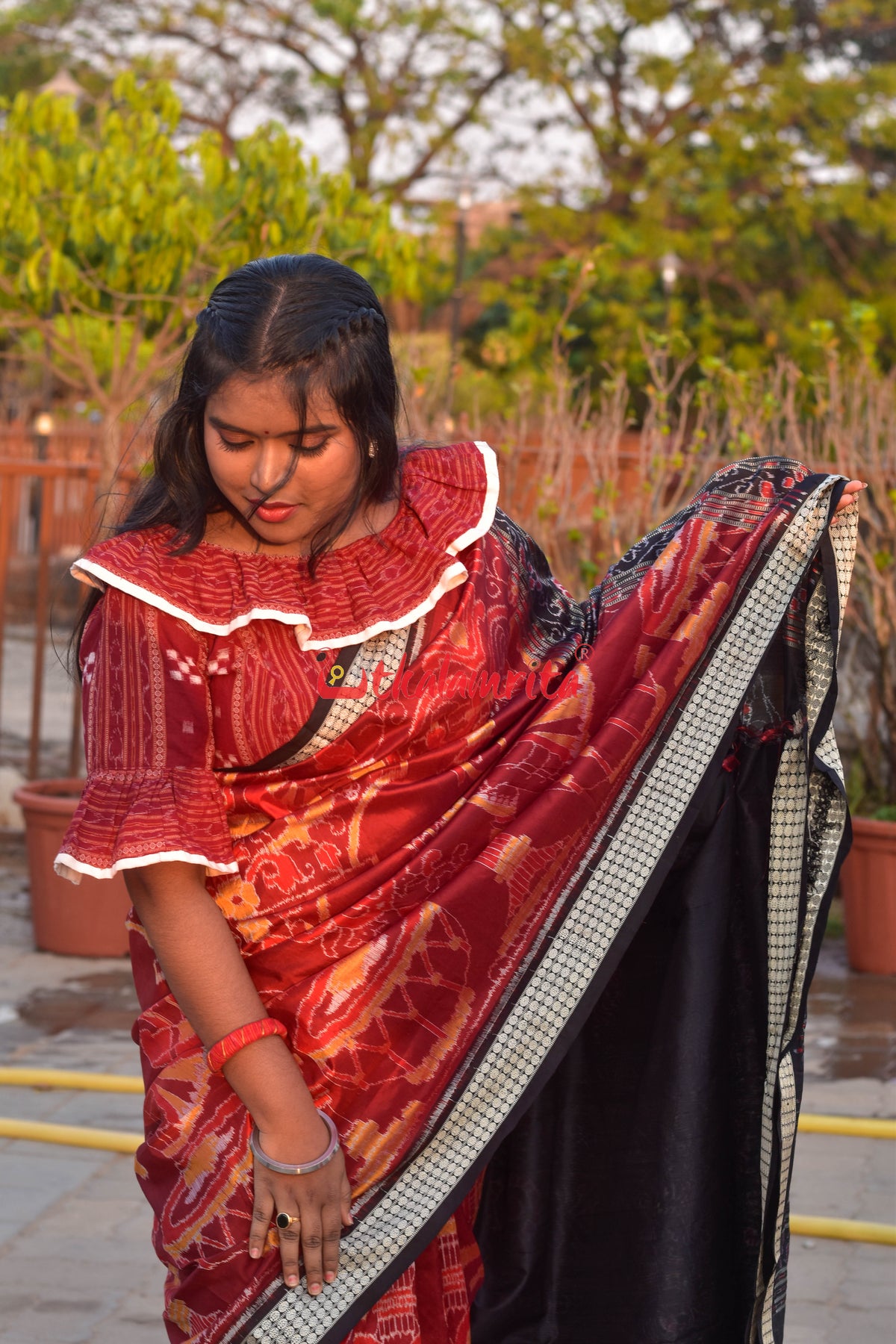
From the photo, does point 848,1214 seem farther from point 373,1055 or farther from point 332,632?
point 332,632

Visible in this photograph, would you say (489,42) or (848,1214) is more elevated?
(489,42)

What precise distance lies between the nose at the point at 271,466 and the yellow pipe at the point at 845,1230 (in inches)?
81.4

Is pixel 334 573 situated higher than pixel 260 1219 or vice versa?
pixel 334 573

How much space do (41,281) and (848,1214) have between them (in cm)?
404

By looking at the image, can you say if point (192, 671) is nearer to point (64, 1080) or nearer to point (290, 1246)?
point (290, 1246)

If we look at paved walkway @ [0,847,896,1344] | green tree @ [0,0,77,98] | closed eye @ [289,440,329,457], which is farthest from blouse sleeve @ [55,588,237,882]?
green tree @ [0,0,77,98]

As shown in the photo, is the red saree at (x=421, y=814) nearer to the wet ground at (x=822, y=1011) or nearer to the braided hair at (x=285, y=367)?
the braided hair at (x=285, y=367)

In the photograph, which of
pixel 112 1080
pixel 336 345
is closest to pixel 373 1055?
pixel 336 345

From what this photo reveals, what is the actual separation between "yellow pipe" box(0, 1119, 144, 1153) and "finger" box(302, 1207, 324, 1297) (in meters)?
1.81

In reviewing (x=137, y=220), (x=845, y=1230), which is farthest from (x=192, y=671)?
(x=137, y=220)

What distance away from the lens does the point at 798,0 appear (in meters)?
14.7

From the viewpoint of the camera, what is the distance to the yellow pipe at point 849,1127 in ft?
11.5

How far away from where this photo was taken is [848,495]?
1911 millimetres

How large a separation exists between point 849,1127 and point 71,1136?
180 centimetres
